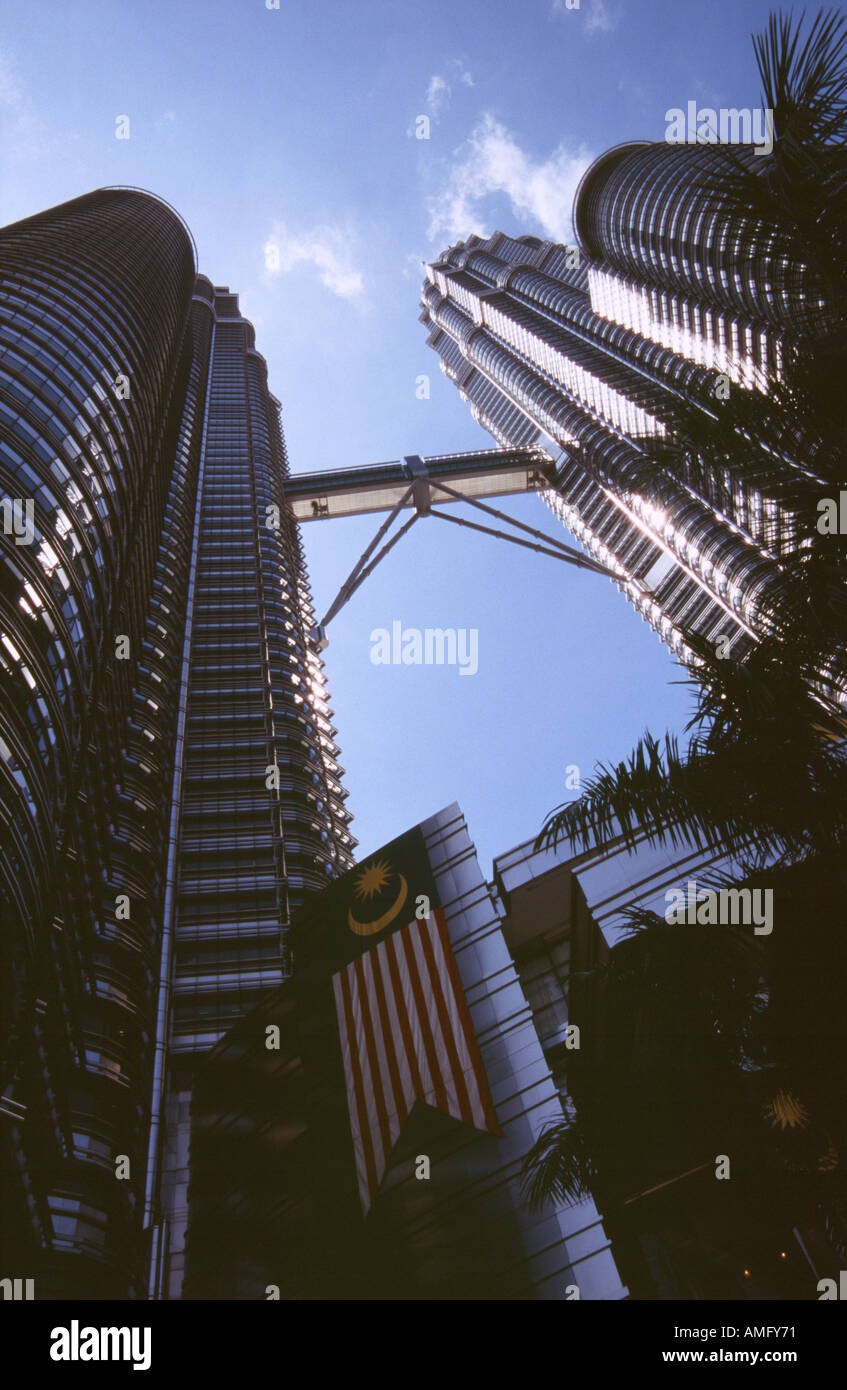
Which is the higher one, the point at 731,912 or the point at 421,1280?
the point at 731,912

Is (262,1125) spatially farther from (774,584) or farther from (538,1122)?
(774,584)

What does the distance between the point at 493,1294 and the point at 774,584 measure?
20.2 meters

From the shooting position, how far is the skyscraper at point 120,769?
98.3 ft

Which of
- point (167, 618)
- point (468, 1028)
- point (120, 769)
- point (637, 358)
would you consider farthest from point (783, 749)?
point (637, 358)

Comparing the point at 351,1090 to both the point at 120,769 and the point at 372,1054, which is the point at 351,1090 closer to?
the point at 372,1054

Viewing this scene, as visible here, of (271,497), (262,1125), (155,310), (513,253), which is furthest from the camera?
(513,253)

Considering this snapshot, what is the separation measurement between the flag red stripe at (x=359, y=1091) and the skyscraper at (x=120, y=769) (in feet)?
32.3

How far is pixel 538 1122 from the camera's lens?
23.7 metres

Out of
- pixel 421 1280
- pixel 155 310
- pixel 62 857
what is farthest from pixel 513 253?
pixel 421 1280

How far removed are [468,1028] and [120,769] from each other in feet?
106

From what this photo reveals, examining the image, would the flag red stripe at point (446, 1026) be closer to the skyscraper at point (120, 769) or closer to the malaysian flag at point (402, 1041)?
the malaysian flag at point (402, 1041)

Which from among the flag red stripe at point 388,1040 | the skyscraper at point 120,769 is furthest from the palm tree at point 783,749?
the skyscraper at point 120,769

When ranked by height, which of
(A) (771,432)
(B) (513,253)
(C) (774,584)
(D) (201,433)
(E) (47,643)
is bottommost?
(C) (774,584)

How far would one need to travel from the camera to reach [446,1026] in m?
26.2
